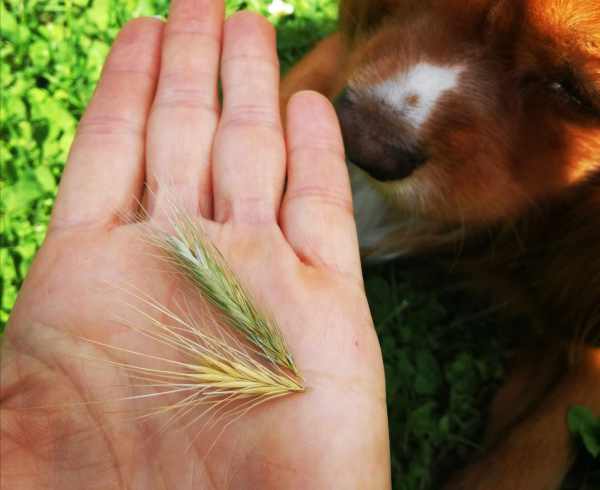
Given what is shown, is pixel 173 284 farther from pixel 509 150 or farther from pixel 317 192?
pixel 509 150

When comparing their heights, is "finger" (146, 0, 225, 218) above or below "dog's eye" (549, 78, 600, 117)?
below

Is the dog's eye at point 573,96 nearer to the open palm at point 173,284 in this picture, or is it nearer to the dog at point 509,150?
the dog at point 509,150

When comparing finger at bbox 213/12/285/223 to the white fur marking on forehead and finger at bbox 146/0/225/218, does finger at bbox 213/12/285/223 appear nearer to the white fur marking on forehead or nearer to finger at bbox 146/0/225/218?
finger at bbox 146/0/225/218

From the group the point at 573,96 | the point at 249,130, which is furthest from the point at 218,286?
the point at 573,96

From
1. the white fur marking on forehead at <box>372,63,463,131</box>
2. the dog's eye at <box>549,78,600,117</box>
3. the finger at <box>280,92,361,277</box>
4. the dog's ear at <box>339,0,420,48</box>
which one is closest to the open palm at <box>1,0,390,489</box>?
the finger at <box>280,92,361,277</box>

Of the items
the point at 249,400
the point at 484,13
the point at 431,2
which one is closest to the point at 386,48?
the point at 431,2

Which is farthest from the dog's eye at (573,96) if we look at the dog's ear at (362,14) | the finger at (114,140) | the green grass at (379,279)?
the finger at (114,140)
